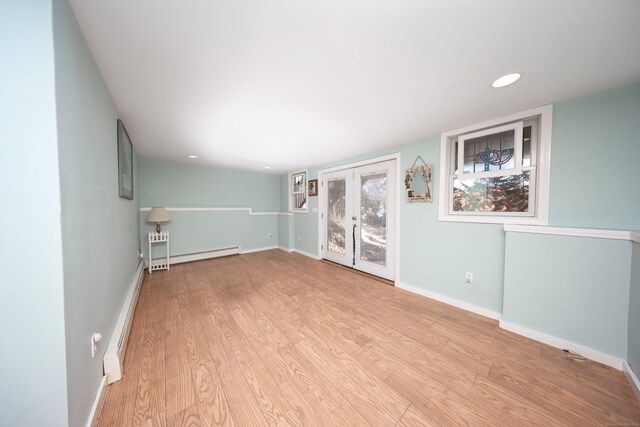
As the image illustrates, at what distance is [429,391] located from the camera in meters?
1.25

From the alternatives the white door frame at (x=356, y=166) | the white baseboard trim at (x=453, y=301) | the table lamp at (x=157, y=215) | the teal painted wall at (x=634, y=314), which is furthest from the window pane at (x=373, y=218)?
Result: the table lamp at (x=157, y=215)

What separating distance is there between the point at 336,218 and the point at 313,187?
931 millimetres

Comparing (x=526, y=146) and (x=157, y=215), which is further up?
(x=526, y=146)

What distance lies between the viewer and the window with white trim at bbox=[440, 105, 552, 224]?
1.83m

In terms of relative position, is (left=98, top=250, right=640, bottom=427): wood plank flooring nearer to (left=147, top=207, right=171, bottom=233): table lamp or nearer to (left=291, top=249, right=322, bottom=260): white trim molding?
(left=147, top=207, right=171, bottom=233): table lamp

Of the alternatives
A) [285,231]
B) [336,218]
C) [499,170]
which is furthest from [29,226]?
[285,231]

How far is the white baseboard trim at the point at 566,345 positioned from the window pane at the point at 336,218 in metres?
2.40

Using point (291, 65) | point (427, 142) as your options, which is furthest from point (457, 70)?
point (427, 142)

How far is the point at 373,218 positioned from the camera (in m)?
A: 3.31

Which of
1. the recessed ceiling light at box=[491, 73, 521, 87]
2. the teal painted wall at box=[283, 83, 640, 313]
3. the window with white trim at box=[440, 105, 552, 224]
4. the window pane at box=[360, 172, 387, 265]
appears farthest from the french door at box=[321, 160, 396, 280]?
the recessed ceiling light at box=[491, 73, 521, 87]

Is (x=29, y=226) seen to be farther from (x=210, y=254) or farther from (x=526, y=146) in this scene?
(x=210, y=254)

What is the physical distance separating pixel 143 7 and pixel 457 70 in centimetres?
177

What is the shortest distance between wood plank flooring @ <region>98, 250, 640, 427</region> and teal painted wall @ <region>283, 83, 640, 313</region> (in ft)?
1.42

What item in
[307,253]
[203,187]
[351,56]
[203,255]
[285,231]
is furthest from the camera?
[285,231]
